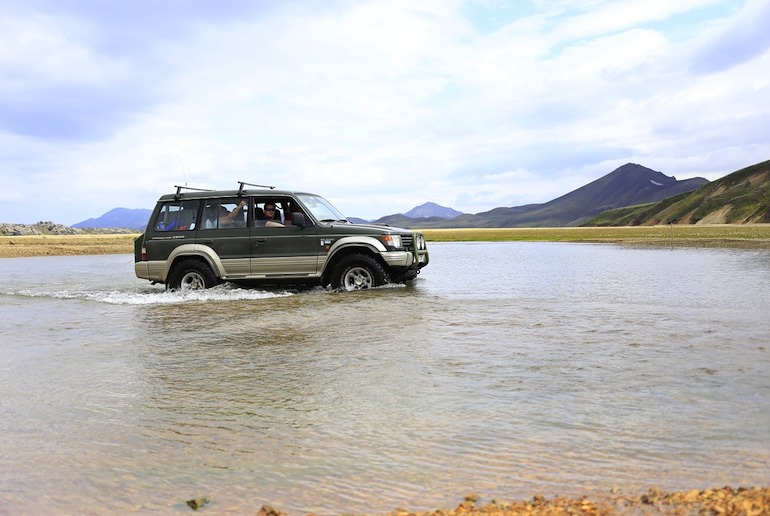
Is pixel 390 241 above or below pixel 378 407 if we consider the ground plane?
above

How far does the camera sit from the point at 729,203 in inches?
6107

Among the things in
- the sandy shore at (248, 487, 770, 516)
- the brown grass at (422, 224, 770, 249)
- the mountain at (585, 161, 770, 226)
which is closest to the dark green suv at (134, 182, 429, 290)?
the sandy shore at (248, 487, 770, 516)

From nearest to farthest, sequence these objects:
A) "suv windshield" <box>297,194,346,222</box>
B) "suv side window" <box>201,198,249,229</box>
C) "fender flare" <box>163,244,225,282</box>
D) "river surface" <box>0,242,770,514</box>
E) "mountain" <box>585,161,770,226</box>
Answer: "river surface" <box>0,242,770,514</box> → "fender flare" <box>163,244,225,282</box> → "suv side window" <box>201,198,249,229</box> → "suv windshield" <box>297,194,346,222</box> → "mountain" <box>585,161,770,226</box>

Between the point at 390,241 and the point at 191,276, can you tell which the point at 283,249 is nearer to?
the point at 191,276

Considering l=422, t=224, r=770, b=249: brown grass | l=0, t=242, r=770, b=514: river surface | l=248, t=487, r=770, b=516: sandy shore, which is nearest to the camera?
l=248, t=487, r=770, b=516: sandy shore

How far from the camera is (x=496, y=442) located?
153 inches

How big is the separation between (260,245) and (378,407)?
8754mm

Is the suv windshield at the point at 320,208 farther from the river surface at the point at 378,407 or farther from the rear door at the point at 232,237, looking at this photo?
the river surface at the point at 378,407

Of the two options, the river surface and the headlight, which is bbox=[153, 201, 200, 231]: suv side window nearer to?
the river surface

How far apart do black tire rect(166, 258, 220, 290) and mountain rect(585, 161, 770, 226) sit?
142019mm

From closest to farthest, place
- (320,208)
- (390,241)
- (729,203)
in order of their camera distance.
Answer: (390,241)
(320,208)
(729,203)

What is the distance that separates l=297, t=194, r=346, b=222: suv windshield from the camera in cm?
1345

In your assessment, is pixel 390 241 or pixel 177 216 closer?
pixel 390 241

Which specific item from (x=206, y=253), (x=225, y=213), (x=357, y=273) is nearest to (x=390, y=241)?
(x=357, y=273)
